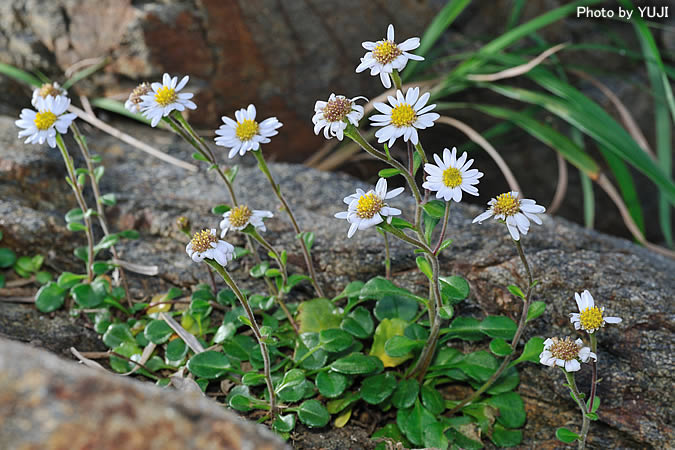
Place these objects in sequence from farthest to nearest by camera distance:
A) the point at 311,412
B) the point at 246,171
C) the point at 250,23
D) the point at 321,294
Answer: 1. the point at 250,23
2. the point at 246,171
3. the point at 321,294
4. the point at 311,412

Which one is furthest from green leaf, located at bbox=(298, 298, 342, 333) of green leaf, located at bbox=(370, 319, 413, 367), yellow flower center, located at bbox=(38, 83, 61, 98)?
A: yellow flower center, located at bbox=(38, 83, 61, 98)

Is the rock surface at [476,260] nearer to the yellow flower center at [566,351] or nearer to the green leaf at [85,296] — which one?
the green leaf at [85,296]

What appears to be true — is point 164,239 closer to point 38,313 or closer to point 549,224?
point 38,313

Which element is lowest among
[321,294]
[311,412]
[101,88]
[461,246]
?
[311,412]

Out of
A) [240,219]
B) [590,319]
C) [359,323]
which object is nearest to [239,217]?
[240,219]

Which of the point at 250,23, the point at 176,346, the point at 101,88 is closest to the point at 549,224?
the point at 176,346

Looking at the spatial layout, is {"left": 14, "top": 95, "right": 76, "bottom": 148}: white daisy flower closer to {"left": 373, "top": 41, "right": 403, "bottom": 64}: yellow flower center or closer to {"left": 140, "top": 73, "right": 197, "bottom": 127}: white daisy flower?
{"left": 140, "top": 73, "right": 197, "bottom": 127}: white daisy flower

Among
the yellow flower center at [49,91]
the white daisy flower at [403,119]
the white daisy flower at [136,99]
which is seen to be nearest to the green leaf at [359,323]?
the white daisy flower at [403,119]

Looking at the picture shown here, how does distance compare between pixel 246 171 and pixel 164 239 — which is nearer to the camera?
pixel 164 239
